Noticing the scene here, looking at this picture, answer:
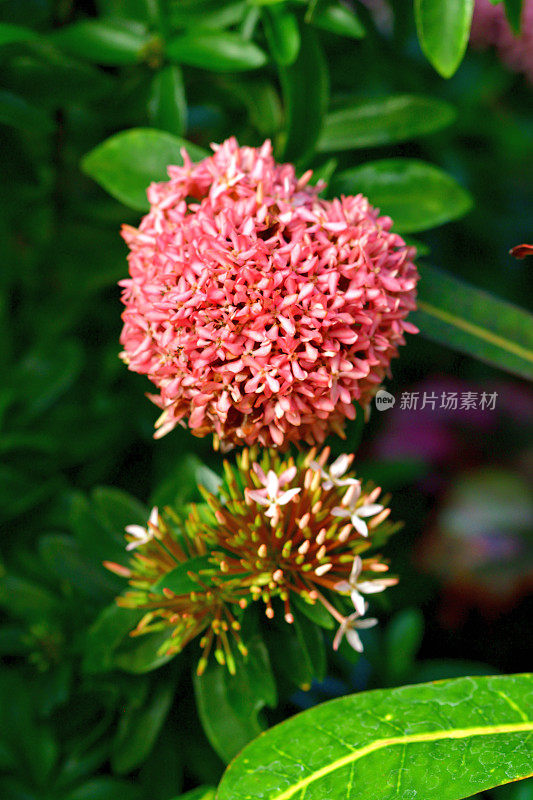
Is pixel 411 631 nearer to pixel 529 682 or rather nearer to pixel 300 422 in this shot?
pixel 529 682

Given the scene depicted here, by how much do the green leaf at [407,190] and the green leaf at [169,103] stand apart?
18 cm

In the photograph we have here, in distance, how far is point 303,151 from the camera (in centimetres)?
78

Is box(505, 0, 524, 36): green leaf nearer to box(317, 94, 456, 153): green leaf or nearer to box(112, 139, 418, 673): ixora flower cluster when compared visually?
box(317, 94, 456, 153): green leaf

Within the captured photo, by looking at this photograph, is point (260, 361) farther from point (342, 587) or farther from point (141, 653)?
A: point (141, 653)

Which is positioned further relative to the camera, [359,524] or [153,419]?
[153,419]

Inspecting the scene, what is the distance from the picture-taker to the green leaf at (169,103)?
795 mm

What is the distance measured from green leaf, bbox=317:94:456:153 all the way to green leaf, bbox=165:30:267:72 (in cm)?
13

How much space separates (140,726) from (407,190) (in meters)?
0.61

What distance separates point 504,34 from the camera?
1.30 metres

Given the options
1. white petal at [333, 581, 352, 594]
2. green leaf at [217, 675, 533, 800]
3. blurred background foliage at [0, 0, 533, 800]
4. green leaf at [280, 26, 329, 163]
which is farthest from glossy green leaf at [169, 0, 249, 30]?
green leaf at [217, 675, 533, 800]

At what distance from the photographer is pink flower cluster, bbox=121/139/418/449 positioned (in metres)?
0.55

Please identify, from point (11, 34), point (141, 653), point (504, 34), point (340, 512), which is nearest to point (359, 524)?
point (340, 512)

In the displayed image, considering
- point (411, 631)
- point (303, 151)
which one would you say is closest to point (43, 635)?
point (411, 631)

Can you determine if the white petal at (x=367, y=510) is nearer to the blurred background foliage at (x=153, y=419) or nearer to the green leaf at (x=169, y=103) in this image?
the blurred background foliage at (x=153, y=419)
